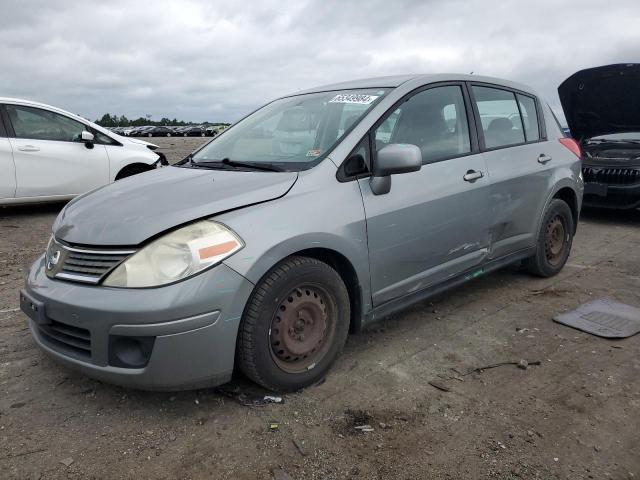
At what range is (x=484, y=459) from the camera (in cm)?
224

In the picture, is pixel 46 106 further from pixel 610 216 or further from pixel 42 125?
pixel 610 216

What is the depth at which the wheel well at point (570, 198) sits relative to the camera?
4.68 m

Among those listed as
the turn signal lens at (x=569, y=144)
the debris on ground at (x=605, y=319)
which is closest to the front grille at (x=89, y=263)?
the debris on ground at (x=605, y=319)

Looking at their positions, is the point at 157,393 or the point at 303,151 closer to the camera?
the point at 157,393

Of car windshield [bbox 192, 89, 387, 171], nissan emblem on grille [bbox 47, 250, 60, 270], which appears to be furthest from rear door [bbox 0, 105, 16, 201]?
nissan emblem on grille [bbox 47, 250, 60, 270]

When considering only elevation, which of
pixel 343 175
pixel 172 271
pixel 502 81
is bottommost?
pixel 172 271

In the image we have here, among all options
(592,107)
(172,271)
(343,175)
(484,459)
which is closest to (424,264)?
(343,175)

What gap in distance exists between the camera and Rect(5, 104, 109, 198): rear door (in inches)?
269

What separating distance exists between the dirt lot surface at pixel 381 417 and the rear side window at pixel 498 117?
145cm

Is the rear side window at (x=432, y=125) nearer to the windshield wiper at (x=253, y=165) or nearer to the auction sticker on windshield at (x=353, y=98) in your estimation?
the auction sticker on windshield at (x=353, y=98)

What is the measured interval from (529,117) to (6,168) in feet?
20.7

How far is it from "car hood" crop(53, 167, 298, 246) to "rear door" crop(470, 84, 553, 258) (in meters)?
→ 1.80

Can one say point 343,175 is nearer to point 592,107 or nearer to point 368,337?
point 368,337

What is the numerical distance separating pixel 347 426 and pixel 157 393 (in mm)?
1058
